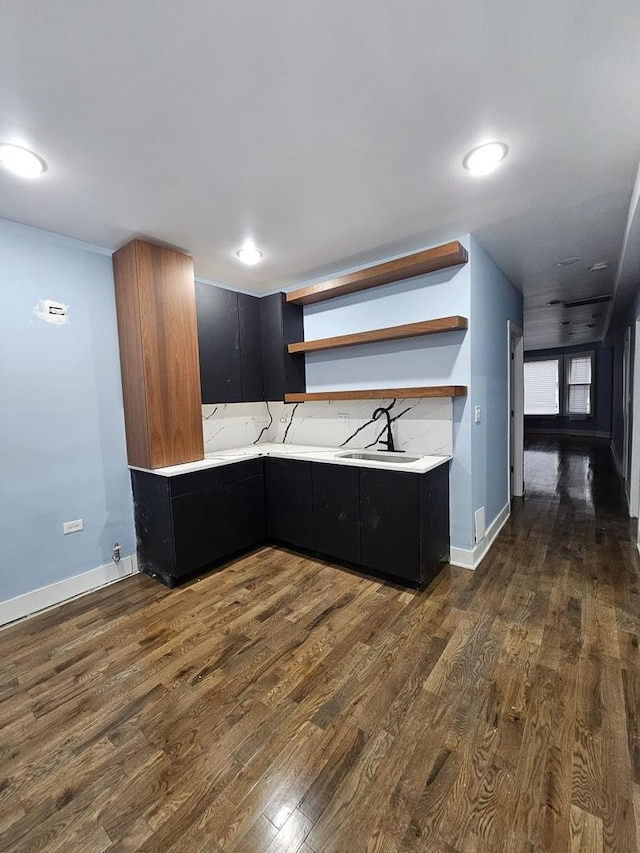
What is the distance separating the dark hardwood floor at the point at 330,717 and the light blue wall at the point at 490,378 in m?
0.86

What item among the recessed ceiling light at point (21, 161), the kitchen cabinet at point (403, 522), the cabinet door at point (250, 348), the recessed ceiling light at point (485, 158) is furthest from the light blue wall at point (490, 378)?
the recessed ceiling light at point (21, 161)

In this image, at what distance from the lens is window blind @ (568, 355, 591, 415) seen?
9539mm

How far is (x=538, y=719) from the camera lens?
1.49 meters

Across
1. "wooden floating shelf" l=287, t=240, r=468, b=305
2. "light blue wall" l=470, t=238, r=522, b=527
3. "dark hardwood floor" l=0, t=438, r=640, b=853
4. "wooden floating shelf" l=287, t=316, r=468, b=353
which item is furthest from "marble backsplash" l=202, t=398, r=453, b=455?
"dark hardwood floor" l=0, t=438, r=640, b=853

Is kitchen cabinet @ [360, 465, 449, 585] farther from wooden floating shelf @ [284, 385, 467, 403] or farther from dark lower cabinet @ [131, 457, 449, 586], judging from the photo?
wooden floating shelf @ [284, 385, 467, 403]

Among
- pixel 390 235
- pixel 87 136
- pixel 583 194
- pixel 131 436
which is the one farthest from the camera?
pixel 131 436

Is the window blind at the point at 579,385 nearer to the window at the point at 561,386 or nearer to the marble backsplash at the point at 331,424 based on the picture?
the window at the point at 561,386

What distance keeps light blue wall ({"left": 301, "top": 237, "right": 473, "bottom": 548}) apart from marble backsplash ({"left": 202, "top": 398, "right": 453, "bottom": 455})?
0.15m

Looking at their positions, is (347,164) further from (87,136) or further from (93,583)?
(93,583)

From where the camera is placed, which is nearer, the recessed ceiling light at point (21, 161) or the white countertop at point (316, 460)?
the recessed ceiling light at point (21, 161)

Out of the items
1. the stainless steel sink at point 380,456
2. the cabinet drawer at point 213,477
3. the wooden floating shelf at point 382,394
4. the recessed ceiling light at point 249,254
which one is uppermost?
the recessed ceiling light at point 249,254

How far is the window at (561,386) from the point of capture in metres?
9.59

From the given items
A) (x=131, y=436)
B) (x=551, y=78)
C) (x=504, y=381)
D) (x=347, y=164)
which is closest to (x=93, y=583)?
(x=131, y=436)

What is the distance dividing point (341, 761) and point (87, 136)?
277 cm
